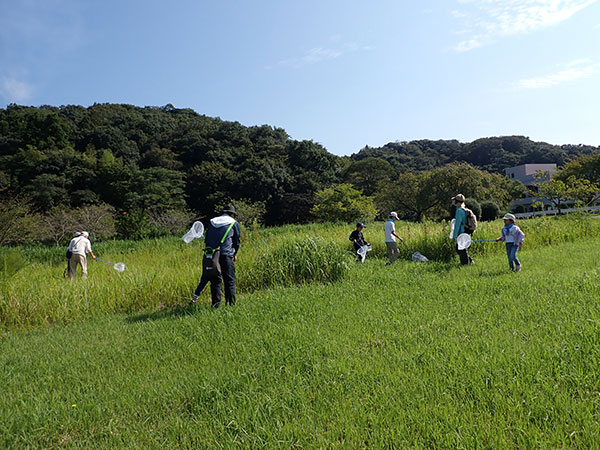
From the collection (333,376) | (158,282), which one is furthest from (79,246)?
(333,376)

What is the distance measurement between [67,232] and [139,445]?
25.5m

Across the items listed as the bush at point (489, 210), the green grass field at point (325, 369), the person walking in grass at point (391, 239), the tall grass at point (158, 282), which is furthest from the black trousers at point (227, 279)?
the bush at point (489, 210)

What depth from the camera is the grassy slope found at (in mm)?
2254

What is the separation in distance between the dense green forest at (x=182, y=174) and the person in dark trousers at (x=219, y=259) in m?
18.3

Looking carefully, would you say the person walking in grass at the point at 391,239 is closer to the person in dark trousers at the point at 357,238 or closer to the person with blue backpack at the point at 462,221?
the person in dark trousers at the point at 357,238

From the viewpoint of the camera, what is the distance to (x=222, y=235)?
5.89m

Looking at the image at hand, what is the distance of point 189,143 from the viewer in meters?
43.2

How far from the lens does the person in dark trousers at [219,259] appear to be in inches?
225

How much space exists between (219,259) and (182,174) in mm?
32520

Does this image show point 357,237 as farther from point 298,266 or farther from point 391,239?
point 298,266

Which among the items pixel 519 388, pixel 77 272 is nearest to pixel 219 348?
pixel 519 388

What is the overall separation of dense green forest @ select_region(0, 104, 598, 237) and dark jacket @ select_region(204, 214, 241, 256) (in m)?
18.2

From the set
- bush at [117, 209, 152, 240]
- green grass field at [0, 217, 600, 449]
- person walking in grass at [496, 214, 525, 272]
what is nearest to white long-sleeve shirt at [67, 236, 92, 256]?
green grass field at [0, 217, 600, 449]

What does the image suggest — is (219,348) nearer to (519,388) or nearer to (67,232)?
(519,388)
